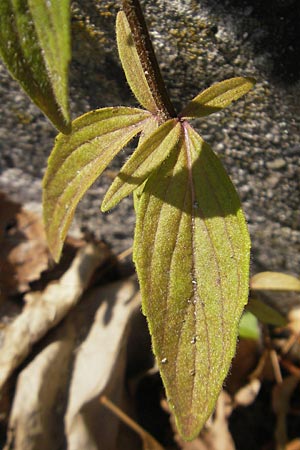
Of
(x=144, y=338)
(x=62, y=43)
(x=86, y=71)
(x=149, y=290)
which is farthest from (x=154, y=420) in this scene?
(x=62, y=43)

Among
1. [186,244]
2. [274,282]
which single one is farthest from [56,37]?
[274,282]

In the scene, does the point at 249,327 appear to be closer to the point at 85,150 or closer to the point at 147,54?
the point at 85,150

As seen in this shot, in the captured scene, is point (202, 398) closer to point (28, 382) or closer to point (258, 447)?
point (28, 382)

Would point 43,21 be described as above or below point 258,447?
above

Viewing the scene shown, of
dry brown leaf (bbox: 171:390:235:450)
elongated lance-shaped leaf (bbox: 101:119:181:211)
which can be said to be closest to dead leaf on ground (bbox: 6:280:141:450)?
dry brown leaf (bbox: 171:390:235:450)

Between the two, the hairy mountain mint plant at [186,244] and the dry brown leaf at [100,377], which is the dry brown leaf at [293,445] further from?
the hairy mountain mint plant at [186,244]

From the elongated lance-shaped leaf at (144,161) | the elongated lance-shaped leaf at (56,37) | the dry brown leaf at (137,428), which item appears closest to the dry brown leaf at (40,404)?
the dry brown leaf at (137,428)
